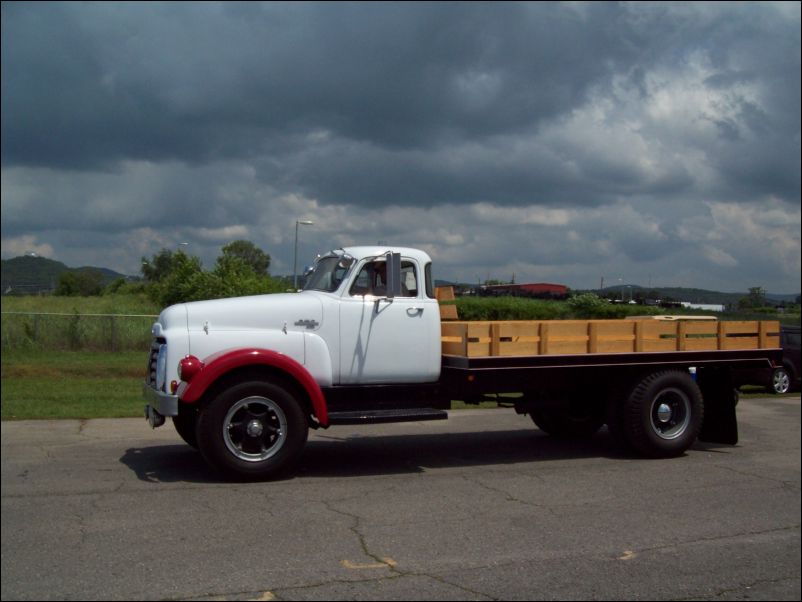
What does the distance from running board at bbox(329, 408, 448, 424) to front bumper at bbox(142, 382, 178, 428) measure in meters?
2.08

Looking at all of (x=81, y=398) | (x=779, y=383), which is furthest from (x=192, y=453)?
(x=779, y=383)

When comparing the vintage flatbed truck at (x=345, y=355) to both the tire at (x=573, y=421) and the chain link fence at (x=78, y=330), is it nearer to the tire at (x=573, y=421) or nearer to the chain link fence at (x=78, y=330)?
the tire at (x=573, y=421)

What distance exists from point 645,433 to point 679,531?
138 inches

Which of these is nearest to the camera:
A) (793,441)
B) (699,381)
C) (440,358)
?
(440,358)

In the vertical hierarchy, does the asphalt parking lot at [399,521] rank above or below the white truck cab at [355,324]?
below

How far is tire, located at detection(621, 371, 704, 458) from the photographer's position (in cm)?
1029

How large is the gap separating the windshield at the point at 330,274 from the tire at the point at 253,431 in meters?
1.07

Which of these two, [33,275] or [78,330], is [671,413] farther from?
[33,275]

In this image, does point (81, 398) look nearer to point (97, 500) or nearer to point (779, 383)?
point (97, 500)

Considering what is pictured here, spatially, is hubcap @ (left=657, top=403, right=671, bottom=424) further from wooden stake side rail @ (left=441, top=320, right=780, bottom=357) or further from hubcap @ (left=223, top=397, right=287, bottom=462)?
hubcap @ (left=223, top=397, right=287, bottom=462)

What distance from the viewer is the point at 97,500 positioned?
786 centimetres

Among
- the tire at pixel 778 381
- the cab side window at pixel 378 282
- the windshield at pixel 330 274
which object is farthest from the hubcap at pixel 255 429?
the tire at pixel 778 381

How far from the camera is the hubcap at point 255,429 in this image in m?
8.34

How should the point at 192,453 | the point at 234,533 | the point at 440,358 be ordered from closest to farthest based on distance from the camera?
the point at 234,533, the point at 440,358, the point at 192,453
